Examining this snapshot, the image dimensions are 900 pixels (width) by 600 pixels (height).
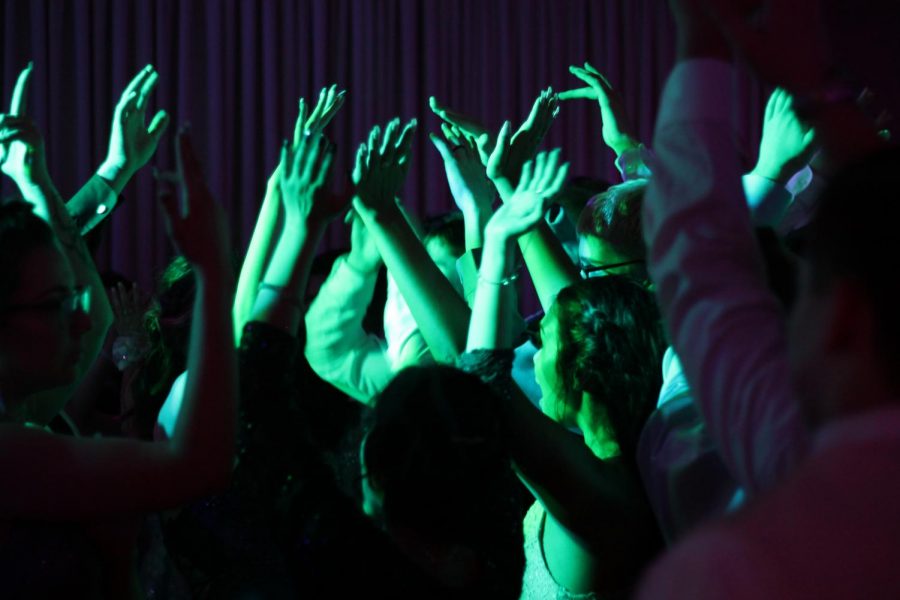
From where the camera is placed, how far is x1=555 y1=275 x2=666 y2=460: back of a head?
1557 mm

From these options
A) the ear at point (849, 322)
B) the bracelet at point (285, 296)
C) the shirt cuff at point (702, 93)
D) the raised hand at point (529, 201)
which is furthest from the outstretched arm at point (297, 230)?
the ear at point (849, 322)

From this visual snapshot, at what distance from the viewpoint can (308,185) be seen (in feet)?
4.18

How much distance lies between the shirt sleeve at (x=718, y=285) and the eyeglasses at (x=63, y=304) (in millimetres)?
709

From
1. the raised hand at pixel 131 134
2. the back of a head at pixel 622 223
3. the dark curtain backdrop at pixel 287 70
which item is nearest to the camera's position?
the back of a head at pixel 622 223

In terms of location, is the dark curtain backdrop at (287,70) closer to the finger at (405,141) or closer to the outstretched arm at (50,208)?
the outstretched arm at (50,208)

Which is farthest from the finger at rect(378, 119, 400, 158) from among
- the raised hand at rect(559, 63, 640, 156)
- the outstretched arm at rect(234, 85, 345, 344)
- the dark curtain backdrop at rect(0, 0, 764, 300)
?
the dark curtain backdrop at rect(0, 0, 764, 300)

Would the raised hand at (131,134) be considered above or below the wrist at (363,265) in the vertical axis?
above

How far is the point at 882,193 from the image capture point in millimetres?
634

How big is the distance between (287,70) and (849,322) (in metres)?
4.42

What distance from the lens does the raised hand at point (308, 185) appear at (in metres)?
1.26

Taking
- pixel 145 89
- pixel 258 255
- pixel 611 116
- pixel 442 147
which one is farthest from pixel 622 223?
pixel 145 89

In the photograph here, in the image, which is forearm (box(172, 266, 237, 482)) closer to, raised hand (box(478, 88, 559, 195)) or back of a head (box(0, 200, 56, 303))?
back of a head (box(0, 200, 56, 303))

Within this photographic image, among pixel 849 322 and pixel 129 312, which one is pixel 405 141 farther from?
pixel 129 312

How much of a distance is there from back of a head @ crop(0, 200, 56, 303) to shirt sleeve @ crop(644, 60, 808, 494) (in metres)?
0.73
